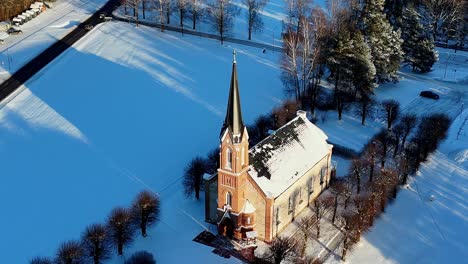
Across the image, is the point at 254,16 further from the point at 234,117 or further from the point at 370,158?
the point at 234,117

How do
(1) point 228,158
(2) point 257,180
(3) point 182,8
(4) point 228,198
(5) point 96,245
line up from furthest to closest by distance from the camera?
(3) point 182,8 < (4) point 228,198 < (2) point 257,180 < (1) point 228,158 < (5) point 96,245

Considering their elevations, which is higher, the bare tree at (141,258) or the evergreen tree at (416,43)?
the evergreen tree at (416,43)

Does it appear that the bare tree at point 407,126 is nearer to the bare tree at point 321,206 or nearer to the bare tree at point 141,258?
the bare tree at point 321,206

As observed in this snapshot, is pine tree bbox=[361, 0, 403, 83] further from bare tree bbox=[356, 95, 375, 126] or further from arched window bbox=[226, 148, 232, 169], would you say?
arched window bbox=[226, 148, 232, 169]

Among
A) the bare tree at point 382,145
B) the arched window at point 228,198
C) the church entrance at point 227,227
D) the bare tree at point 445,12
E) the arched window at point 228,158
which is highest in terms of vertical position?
the bare tree at point 445,12

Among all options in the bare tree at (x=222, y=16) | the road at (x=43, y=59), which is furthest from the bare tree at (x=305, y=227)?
the bare tree at (x=222, y=16)

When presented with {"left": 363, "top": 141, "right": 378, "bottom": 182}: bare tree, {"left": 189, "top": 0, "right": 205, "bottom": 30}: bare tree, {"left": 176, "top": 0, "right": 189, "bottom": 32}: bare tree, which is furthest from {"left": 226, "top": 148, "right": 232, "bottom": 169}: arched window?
{"left": 189, "top": 0, "right": 205, "bottom": 30}: bare tree

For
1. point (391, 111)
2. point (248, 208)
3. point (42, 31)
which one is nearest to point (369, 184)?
point (248, 208)
